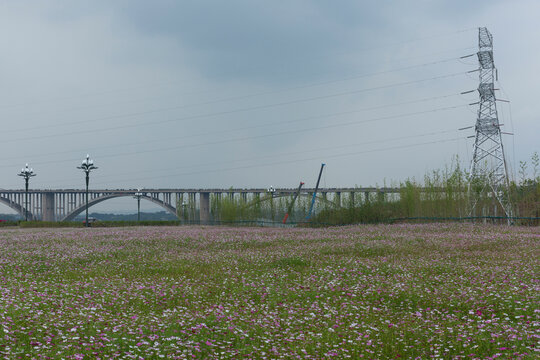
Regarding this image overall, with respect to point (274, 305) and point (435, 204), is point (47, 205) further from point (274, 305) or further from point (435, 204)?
point (274, 305)

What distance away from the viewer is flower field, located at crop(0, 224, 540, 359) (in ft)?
21.4

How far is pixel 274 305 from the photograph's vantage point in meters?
9.40

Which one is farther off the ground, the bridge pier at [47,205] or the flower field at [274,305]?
the bridge pier at [47,205]

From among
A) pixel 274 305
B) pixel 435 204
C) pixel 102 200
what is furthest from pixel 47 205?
pixel 274 305

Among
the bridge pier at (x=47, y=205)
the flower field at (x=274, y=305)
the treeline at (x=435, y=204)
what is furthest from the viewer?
the bridge pier at (x=47, y=205)

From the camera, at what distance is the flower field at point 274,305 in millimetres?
6531

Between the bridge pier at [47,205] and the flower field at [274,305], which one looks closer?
the flower field at [274,305]

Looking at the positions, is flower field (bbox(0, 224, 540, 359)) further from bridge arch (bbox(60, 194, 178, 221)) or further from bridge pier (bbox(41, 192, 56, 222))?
bridge pier (bbox(41, 192, 56, 222))

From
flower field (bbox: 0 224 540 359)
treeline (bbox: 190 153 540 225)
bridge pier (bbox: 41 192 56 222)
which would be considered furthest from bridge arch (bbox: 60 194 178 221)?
flower field (bbox: 0 224 540 359)

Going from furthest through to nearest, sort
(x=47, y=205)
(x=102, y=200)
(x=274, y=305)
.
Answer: (x=47, y=205), (x=102, y=200), (x=274, y=305)

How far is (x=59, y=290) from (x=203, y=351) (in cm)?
558

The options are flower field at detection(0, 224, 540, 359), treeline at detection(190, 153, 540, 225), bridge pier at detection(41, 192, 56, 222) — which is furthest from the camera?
bridge pier at detection(41, 192, 56, 222)

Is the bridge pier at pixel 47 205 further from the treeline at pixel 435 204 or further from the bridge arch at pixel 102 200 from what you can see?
the treeline at pixel 435 204

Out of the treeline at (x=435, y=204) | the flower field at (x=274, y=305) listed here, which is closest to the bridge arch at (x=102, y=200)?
the treeline at (x=435, y=204)
